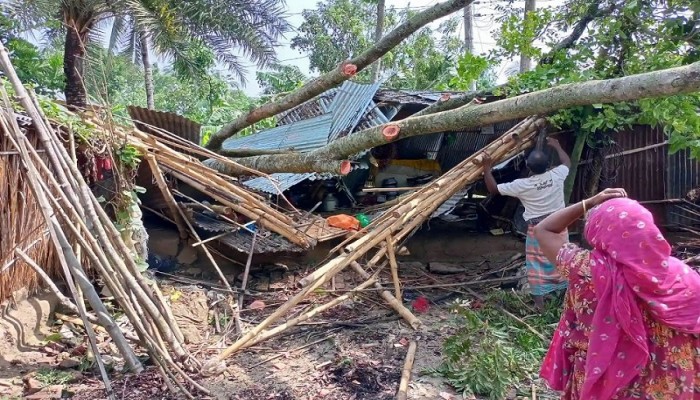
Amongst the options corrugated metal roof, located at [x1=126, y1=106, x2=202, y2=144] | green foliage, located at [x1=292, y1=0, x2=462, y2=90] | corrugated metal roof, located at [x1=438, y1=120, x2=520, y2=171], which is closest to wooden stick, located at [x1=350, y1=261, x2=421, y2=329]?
corrugated metal roof, located at [x1=126, y1=106, x2=202, y2=144]

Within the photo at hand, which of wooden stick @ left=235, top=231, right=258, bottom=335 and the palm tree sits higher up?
the palm tree

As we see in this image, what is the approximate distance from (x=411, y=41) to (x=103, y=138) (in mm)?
13916

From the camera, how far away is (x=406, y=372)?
3.68 m

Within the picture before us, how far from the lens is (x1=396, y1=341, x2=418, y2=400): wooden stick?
339 centimetres

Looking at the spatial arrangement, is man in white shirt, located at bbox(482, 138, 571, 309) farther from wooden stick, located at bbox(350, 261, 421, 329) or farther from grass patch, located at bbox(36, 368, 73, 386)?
grass patch, located at bbox(36, 368, 73, 386)

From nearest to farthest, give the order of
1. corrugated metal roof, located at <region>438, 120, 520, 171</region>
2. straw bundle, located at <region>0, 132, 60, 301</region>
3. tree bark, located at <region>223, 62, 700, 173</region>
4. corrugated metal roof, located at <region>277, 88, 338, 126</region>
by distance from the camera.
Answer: tree bark, located at <region>223, 62, 700, 173</region>
straw bundle, located at <region>0, 132, 60, 301</region>
corrugated metal roof, located at <region>438, 120, 520, 171</region>
corrugated metal roof, located at <region>277, 88, 338, 126</region>

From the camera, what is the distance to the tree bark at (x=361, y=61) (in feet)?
15.8

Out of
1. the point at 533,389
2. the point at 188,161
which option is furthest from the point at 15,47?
the point at 533,389

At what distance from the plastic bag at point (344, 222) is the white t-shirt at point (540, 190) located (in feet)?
6.75

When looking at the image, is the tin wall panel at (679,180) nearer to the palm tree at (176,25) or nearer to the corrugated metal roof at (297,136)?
the corrugated metal roof at (297,136)

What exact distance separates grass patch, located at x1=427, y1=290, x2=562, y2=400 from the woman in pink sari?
167cm

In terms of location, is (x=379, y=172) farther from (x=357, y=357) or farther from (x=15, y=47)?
(x=15, y=47)

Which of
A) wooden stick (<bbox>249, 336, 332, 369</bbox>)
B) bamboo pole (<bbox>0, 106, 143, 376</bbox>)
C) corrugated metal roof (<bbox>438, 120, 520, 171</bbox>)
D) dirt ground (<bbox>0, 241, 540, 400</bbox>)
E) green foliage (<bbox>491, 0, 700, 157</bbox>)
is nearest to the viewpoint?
bamboo pole (<bbox>0, 106, 143, 376</bbox>)

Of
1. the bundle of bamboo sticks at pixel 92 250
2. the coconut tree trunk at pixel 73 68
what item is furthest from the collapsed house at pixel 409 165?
the bundle of bamboo sticks at pixel 92 250
